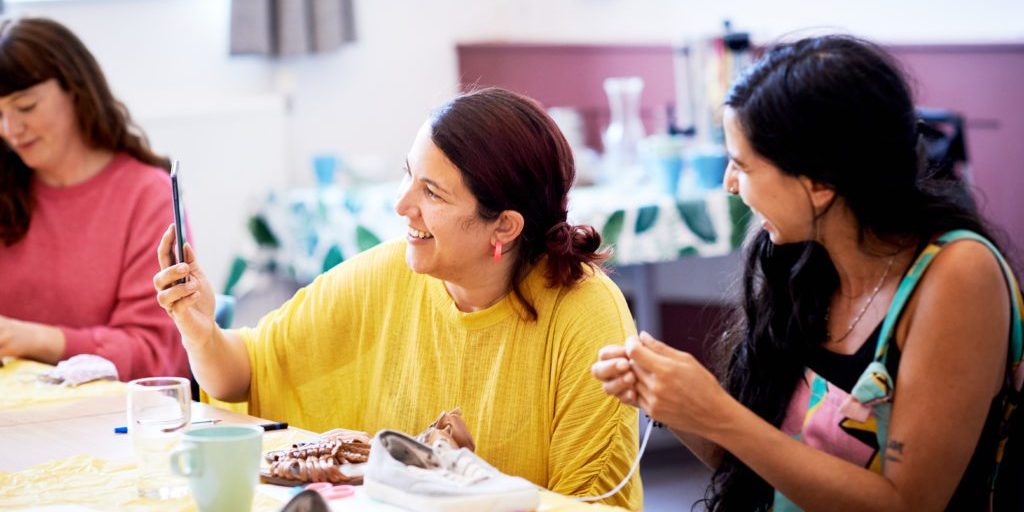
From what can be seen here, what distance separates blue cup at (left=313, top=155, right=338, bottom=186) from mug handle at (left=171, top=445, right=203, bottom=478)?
10.6 feet

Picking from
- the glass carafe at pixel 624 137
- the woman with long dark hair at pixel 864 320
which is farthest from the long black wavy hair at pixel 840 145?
the glass carafe at pixel 624 137

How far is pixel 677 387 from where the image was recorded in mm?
1365

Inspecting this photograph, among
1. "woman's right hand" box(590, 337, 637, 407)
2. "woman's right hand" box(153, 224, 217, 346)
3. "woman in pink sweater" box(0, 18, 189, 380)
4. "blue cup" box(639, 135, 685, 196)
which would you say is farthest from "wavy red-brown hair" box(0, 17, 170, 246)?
"woman's right hand" box(590, 337, 637, 407)

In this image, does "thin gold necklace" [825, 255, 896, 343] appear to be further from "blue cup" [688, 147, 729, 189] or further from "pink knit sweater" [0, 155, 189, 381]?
"blue cup" [688, 147, 729, 189]

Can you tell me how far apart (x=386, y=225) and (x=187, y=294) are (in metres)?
1.87

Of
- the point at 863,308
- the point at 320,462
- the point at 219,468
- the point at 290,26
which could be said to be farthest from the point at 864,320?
the point at 290,26

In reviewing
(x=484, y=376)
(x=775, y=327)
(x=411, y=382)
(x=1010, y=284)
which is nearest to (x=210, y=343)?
(x=411, y=382)

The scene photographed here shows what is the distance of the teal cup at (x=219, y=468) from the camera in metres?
1.21

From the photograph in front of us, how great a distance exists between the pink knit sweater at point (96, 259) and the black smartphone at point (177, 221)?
609 millimetres

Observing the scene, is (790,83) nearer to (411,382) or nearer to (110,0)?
(411,382)

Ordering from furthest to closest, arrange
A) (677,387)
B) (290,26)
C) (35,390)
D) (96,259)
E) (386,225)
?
(290,26)
(386,225)
(96,259)
(35,390)
(677,387)

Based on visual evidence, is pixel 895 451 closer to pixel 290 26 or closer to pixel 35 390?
pixel 35 390

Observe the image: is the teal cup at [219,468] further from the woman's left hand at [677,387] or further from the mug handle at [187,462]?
the woman's left hand at [677,387]

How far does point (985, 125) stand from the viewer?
4.27m
